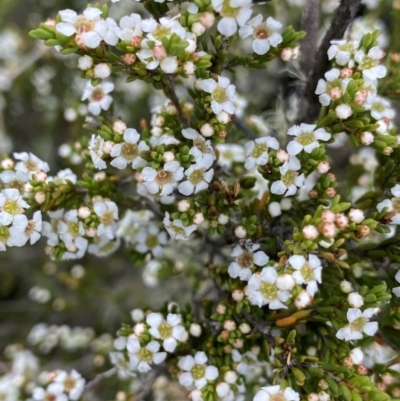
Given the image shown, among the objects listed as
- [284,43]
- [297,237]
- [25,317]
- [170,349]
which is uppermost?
[284,43]

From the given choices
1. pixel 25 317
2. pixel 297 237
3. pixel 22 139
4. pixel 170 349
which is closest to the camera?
pixel 297 237

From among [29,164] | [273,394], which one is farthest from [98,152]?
[273,394]

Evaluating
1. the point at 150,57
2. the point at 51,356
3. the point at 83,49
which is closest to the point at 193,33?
the point at 150,57

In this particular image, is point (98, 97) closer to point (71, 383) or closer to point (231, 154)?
point (231, 154)

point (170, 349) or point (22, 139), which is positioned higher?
point (170, 349)

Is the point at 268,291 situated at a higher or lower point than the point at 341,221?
lower

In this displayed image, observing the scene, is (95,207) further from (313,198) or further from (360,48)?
(360,48)

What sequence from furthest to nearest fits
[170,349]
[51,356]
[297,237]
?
[51,356] < [170,349] < [297,237]
